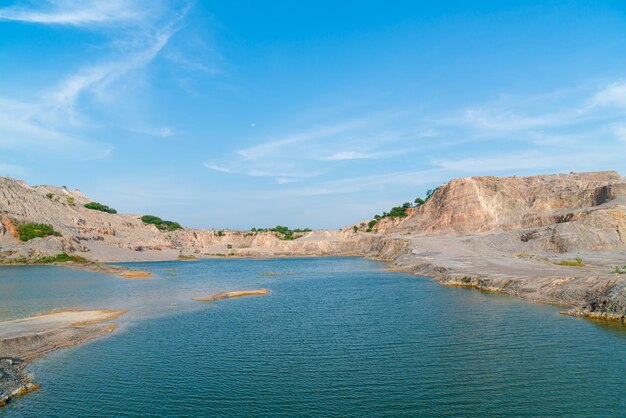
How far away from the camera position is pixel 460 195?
10400 cm

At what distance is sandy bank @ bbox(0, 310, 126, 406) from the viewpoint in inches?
686

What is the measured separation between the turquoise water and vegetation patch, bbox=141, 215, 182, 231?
12309 cm

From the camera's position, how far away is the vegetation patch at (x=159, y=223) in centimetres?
15425

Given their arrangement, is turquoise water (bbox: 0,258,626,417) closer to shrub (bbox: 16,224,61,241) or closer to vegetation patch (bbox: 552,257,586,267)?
vegetation patch (bbox: 552,257,586,267)

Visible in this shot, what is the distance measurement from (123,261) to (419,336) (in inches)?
4040

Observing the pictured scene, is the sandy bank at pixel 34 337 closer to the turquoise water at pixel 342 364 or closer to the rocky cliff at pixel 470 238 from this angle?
the turquoise water at pixel 342 364

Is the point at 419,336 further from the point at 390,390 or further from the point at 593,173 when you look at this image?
the point at 593,173

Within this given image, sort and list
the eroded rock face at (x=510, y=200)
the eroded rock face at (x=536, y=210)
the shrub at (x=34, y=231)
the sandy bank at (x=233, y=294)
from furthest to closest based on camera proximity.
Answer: the shrub at (x=34, y=231) < the eroded rock face at (x=510, y=200) < the eroded rock face at (x=536, y=210) < the sandy bank at (x=233, y=294)

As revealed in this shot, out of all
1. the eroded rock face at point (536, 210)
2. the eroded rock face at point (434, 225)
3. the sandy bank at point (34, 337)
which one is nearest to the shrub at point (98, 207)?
the eroded rock face at point (434, 225)

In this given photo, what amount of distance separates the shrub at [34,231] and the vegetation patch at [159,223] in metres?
52.8

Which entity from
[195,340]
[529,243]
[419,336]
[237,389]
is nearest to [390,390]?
[237,389]

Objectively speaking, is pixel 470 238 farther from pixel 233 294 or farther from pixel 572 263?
pixel 233 294

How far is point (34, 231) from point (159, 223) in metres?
63.2

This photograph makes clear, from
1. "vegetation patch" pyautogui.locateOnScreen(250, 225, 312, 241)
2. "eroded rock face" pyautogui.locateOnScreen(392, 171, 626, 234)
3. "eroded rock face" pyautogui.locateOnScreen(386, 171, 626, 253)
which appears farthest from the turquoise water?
"vegetation patch" pyautogui.locateOnScreen(250, 225, 312, 241)
